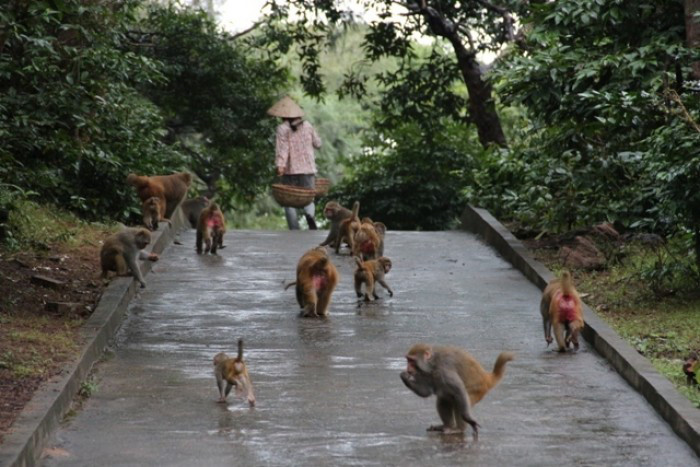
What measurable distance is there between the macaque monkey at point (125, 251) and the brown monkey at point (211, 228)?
2.96 m

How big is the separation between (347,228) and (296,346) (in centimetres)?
579

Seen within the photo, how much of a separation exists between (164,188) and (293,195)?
10.6 feet

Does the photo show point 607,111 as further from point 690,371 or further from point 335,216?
point 690,371

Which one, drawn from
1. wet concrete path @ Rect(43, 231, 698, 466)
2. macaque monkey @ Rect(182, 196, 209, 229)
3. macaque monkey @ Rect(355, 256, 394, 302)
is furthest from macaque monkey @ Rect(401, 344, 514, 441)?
macaque monkey @ Rect(182, 196, 209, 229)

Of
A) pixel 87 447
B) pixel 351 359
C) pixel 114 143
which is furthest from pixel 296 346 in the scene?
pixel 114 143

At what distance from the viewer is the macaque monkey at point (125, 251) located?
14.6 meters

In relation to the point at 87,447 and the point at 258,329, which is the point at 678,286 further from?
the point at 87,447

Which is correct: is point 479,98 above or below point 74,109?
above

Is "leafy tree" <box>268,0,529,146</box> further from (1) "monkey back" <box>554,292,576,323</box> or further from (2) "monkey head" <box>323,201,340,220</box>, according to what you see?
(1) "monkey back" <box>554,292,576,323</box>

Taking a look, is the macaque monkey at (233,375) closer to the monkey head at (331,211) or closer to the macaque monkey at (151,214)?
the monkey head at (331,211)

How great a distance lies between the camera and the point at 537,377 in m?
10.9

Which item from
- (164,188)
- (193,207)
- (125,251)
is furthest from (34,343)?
(193,207)

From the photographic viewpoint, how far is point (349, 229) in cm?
1777

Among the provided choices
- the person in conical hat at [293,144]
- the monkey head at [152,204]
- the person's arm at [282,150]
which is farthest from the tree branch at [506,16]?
the monkey head at [152,204]
